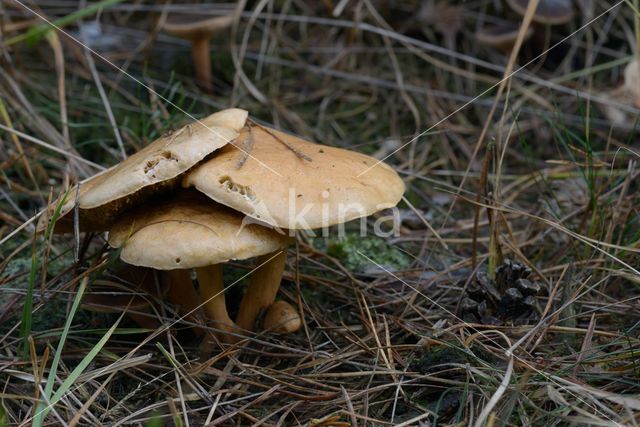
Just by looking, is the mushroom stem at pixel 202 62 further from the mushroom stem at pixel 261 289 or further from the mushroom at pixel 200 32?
the mushroom stem at pixel 261 289

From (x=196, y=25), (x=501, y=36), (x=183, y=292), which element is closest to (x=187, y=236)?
(x=183, y=292)

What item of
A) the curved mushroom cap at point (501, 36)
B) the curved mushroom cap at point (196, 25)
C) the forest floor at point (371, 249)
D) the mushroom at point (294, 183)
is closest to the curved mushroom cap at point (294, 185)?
the mushroom at point (294, 183)

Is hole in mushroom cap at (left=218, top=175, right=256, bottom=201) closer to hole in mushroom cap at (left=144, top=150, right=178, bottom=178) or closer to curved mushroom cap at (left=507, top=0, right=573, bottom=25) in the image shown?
hole in mushroom cap at (left=144, top=150, right=178, bottom=178)

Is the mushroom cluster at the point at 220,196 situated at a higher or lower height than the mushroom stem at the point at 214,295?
higher

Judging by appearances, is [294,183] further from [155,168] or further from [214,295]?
[214,295]

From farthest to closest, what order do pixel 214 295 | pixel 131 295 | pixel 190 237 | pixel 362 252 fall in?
pixel 362 252 → pixel 131 295 → pixel 214 295 → pixel 190 237

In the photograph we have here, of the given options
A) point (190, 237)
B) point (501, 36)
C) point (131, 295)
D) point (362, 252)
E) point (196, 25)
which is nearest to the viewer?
point (190, 237)

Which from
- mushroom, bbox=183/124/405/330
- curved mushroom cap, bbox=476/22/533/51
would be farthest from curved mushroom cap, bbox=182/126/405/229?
curved mushroom cap, bbox=476/22/533/51
